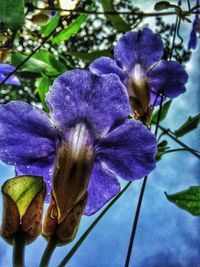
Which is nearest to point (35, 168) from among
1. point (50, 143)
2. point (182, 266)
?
point (50, 143)

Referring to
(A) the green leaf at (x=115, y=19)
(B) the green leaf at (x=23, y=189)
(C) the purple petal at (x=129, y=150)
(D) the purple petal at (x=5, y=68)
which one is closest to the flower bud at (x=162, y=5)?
(A) the green leaf at (x=115, y=19)

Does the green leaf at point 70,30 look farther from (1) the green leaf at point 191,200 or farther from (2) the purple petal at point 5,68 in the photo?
(1) the green leaf at point 191,200

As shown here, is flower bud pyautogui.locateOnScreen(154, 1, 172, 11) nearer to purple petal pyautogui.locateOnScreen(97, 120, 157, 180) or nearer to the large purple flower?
the large purple flower

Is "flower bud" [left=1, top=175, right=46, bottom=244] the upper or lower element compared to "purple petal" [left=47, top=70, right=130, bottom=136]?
lower

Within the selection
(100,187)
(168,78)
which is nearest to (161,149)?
(168,78)

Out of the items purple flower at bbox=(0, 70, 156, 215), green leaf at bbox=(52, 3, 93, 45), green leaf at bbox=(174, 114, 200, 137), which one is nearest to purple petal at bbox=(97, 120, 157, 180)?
purple flower at bbox=(0, 70, 156, 215)

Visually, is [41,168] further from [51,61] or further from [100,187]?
[51,61]
